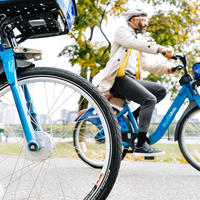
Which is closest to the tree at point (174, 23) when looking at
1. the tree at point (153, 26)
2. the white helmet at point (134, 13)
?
the tree at point (153, 26)

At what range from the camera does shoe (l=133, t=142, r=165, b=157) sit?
3680 millimetres

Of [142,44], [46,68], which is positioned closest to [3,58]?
[46,68]

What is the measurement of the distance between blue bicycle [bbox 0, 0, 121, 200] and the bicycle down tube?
6.52ft

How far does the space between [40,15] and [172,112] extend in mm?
2514

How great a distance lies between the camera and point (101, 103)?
1725 millimetres

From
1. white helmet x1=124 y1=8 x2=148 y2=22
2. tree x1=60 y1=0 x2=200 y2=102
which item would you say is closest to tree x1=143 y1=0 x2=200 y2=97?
tree x1=60 y1=0 x2=200 y2=102

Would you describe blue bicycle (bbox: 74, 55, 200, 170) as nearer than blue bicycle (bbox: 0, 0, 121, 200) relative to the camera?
No

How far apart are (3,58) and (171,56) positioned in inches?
86.2

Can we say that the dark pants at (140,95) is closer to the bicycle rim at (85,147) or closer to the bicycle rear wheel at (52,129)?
the bicycle rim at (85,147)

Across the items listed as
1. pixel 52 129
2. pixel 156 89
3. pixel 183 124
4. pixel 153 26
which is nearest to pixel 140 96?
pixel 156 89

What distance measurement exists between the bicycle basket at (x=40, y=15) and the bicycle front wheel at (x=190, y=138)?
2.22 metres

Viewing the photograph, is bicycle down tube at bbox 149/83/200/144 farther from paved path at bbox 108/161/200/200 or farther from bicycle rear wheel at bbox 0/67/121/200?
bicycle rear wheel at bbox 0/67/121/200

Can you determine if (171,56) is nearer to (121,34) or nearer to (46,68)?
(121,34)

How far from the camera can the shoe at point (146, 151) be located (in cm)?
368
